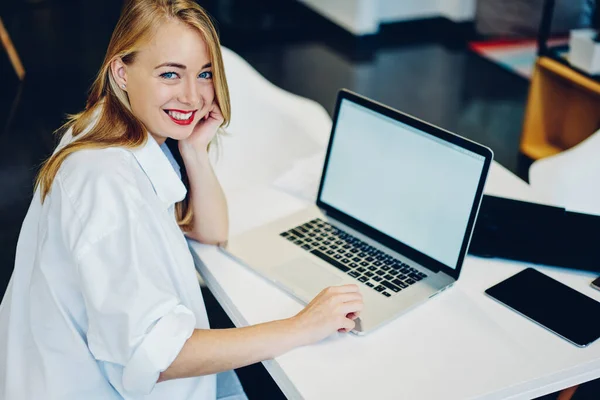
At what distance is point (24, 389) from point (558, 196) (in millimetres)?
1363

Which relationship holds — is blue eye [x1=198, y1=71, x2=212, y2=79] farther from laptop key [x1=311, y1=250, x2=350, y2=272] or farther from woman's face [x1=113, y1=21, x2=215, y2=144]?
laptop key [x1=311, y1=250, x2=350, y2=272]

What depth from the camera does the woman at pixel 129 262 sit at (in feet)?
3.79

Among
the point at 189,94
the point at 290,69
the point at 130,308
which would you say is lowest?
the point at 290,69

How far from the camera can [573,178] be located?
1.98m

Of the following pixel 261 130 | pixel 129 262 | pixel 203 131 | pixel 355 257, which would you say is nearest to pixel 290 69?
pixel 261 130

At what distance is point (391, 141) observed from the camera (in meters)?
1.55

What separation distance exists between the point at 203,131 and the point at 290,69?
3.29m

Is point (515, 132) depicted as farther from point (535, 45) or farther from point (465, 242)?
point (465, 242)

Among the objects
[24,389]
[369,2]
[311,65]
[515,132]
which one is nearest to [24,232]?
[24,389]

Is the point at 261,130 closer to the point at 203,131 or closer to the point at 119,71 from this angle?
the point at 203,131

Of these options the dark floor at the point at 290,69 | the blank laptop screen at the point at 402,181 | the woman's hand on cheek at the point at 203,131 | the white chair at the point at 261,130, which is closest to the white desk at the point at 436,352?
the blank laptop screen at the point at 402,181

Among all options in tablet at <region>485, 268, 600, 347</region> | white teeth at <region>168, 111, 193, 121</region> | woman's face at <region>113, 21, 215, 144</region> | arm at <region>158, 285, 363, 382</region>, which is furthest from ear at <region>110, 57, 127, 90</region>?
tablet at <region>485, 268, 600, 347</region>

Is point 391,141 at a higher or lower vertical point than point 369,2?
higher

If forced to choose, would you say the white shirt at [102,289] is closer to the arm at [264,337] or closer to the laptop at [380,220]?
the arm at [264,337]
